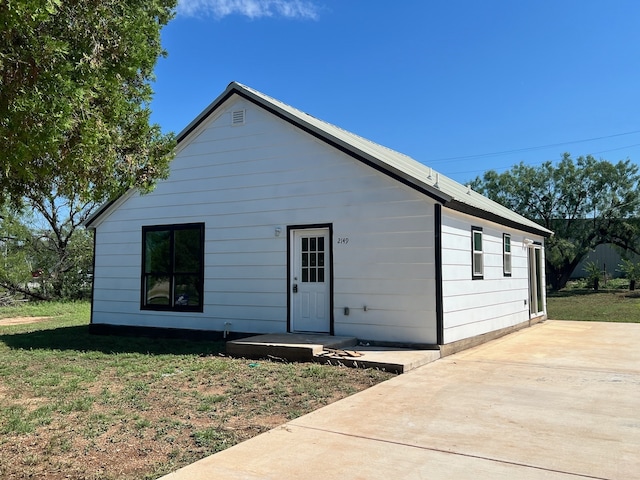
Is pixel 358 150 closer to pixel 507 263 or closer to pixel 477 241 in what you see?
pixel 477 241

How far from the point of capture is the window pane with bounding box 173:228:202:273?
11.5 metres

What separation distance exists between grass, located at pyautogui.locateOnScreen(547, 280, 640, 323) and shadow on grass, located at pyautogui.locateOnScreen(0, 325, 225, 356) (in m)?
12.0

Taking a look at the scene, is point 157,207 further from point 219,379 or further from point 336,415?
point 336,415

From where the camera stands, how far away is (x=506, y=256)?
12562 mm

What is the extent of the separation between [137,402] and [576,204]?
28.0 meters

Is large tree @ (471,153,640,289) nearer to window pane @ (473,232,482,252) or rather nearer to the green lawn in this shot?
the green lawn

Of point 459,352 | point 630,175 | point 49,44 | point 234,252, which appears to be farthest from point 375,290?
point 630,175

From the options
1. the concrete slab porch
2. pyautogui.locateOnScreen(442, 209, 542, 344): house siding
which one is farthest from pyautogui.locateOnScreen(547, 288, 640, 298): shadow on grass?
the concrete slab porch

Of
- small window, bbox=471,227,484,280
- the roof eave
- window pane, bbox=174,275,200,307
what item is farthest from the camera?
window pane, bbox=174,275,200,307

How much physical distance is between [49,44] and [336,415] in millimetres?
4213

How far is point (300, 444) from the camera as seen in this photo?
14.4ft

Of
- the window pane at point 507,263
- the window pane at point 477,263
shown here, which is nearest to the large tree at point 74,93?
the window pane at point 477,263

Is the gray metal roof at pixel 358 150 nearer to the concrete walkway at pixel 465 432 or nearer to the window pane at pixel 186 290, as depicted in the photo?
the concrete walkway at pixel 465 432

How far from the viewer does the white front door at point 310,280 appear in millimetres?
9992
